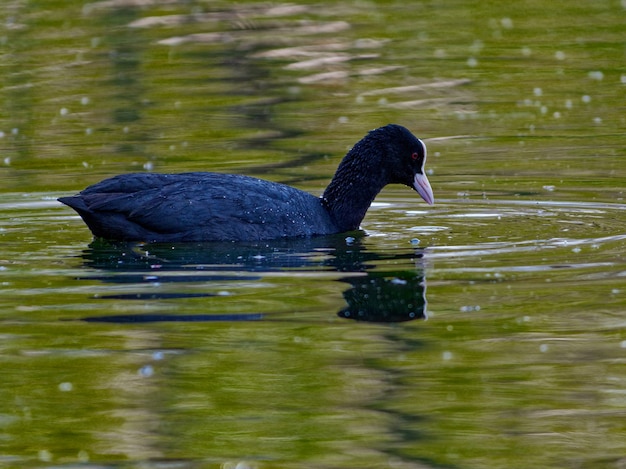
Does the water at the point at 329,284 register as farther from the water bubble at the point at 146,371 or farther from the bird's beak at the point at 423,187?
the bird's beak at the point at 423,187

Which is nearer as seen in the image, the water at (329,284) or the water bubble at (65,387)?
the water at (329,284)

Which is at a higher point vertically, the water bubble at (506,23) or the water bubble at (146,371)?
the water bubble at (506,23)

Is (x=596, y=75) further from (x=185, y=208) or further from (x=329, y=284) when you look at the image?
(x=329, y=284)

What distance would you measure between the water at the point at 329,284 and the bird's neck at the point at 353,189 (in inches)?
9.9

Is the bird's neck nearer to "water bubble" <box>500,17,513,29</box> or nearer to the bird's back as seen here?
the bird's back

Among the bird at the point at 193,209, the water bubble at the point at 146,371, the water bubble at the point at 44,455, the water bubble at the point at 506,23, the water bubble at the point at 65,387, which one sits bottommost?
the water bubble at the point at 146,371

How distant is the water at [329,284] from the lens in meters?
5.89

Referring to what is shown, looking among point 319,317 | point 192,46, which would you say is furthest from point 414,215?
point 192,46

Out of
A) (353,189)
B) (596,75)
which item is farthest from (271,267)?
(596,75)

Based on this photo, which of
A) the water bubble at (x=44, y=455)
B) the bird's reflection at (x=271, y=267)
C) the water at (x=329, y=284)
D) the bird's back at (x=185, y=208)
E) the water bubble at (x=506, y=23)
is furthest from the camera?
the water bubble at (x=506, y=23)

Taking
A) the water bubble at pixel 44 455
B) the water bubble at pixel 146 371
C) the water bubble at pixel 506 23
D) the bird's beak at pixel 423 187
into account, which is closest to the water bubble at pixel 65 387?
the water bubble at pixel 146 371

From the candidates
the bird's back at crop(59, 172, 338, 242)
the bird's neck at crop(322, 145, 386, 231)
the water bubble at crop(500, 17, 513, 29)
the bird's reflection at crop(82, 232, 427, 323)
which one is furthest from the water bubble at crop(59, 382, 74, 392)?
the water bubble at crop(500, 17, 513, 29)

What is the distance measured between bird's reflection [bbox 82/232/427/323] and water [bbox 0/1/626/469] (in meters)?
0.03

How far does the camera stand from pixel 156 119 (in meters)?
15.7
